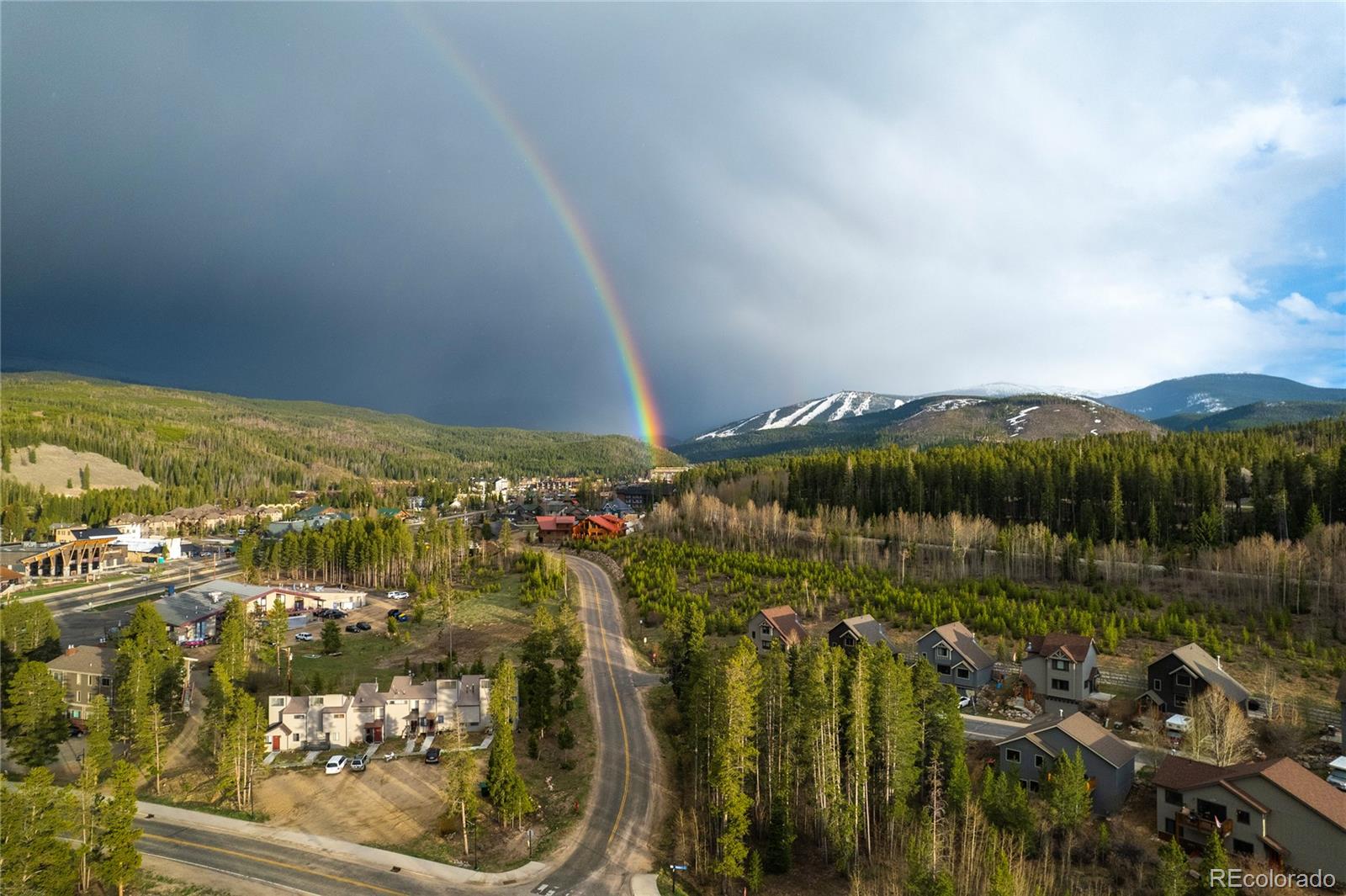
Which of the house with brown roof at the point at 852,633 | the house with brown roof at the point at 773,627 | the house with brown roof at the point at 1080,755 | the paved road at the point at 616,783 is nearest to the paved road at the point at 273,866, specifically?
the paved road at the point at 616,783

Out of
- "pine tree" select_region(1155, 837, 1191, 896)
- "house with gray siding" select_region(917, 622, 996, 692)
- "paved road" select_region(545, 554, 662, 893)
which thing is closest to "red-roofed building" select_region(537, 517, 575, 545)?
"paved road" select_region(545, 554, 662, 893)

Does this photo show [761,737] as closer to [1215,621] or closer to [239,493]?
[1215,621]

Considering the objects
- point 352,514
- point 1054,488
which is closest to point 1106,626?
point 1054,488

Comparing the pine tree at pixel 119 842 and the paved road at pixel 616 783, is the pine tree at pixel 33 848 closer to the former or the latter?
the pine tree at pixel 119 842

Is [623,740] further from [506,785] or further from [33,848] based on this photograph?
[33,848]

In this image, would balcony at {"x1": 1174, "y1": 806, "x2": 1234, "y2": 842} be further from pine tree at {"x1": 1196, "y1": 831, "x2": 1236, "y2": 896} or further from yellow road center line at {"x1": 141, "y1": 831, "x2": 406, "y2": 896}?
yellow road center line at {"x1": 141, "y1": 831, "x2": 406, "y2": 896}

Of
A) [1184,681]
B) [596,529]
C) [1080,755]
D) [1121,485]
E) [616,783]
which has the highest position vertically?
[1121,485]

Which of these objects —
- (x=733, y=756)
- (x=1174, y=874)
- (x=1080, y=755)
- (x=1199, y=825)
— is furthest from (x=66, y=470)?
(x=1199, y=825)
